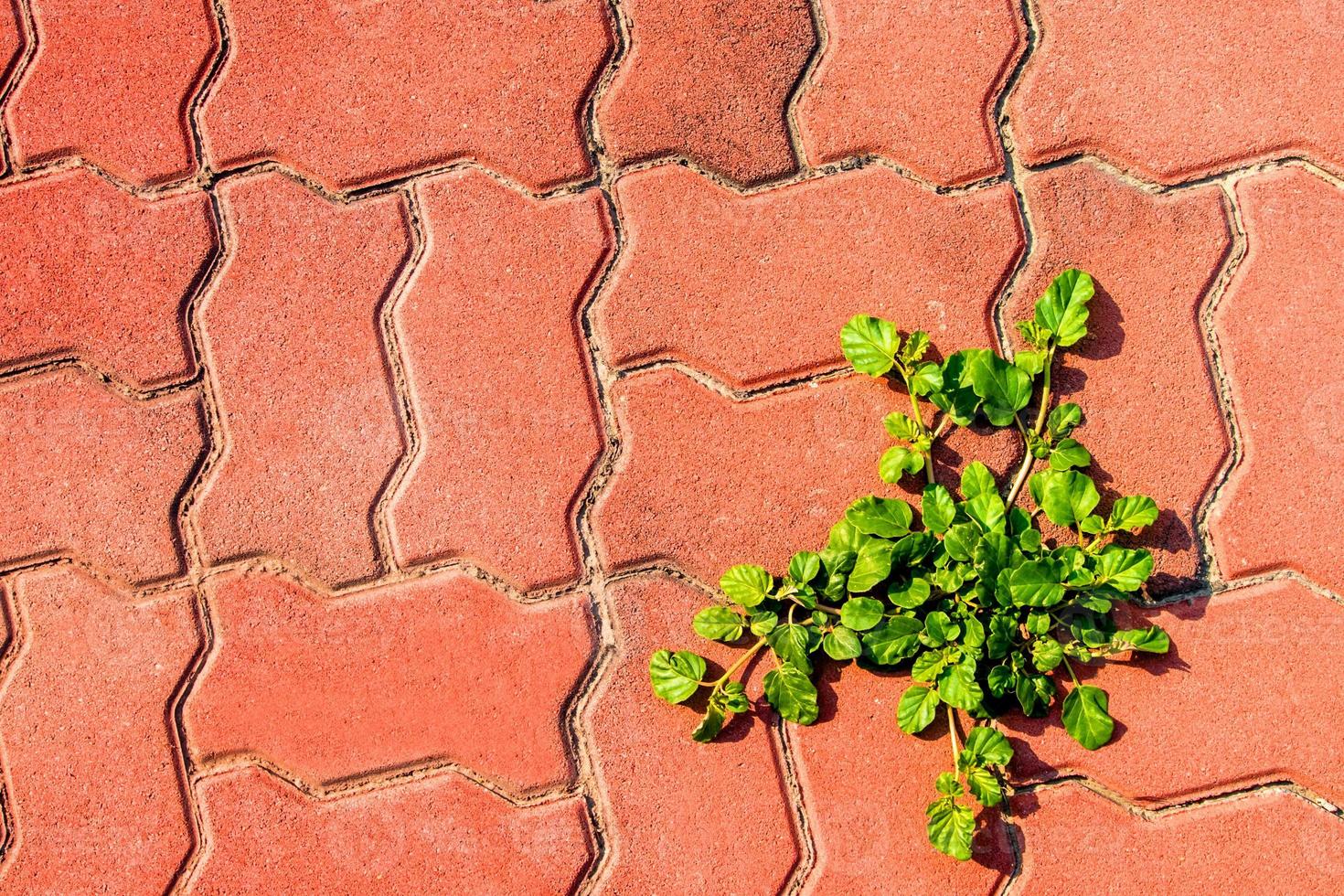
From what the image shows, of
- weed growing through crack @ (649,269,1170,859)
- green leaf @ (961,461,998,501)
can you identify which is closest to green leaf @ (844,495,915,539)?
weed growing through crack @ (649,269,1170,859)

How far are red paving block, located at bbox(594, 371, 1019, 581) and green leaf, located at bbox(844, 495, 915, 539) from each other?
0.07 m

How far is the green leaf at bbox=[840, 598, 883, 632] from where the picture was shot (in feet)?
5.36

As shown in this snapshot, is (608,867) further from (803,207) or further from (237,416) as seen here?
(803,207)

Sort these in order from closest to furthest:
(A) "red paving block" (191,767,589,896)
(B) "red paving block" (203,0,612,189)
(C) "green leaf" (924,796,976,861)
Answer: (C) "green leaf" (924,796,976,861), (A) "red paving block" (191,767,589,896), (B) "red paving block" (203,0,612,189)

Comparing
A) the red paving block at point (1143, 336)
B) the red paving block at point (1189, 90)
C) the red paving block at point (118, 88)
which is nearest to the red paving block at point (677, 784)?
the red paving block at point (1143, 336)

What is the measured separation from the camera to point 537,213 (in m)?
1.81

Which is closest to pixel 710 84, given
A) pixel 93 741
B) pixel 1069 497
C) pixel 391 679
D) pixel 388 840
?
pixel 1069 497

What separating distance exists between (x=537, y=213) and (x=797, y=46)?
1.85 feet

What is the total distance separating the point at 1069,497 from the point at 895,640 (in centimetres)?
38

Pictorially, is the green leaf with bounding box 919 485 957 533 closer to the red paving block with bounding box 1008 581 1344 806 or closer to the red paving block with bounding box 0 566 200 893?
the red paving block with bounding box 1008 581 1344 806

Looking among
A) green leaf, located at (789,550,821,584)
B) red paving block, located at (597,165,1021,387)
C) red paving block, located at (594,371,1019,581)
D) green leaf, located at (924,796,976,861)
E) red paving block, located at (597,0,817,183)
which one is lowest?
green leaf, located at (924,796,976,861)

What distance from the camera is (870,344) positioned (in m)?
1.70

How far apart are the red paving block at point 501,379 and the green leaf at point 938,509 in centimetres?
57

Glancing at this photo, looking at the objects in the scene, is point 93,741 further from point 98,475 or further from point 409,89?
point 409,89
